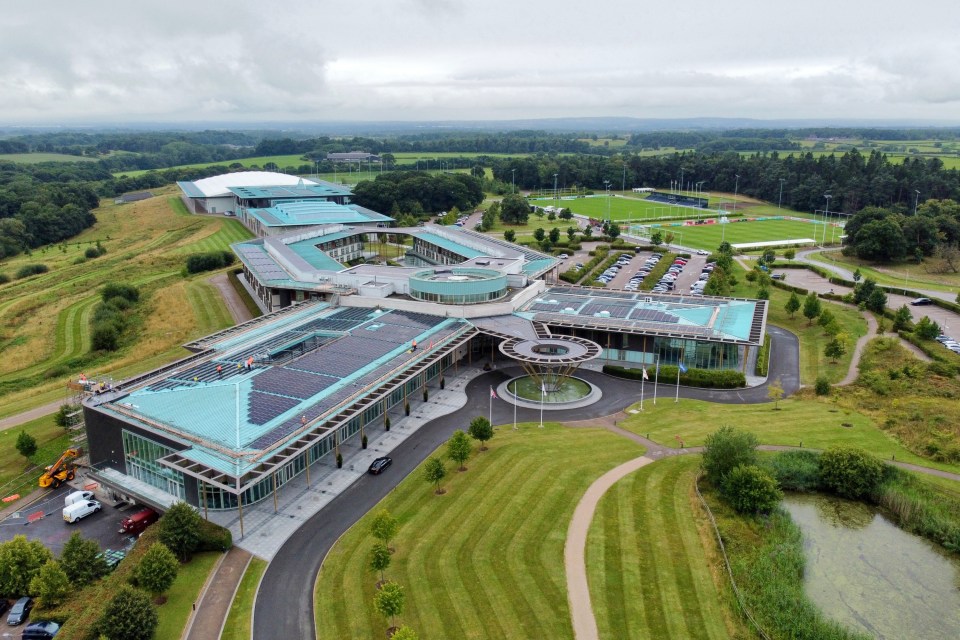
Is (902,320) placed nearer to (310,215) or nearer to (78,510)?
(78,510)

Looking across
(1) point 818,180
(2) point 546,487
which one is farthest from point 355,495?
→ (1) point 818,180

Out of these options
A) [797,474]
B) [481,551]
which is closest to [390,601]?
[481,551]

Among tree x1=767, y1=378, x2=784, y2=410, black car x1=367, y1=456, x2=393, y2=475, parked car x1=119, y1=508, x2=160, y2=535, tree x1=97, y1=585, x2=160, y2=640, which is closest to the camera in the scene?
tree x1=97, y1=585, x2=160, y2=640

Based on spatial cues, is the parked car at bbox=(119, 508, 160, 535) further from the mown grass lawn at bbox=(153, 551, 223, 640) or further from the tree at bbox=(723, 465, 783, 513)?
the tree at bbox=(723, 465, 783, 513)

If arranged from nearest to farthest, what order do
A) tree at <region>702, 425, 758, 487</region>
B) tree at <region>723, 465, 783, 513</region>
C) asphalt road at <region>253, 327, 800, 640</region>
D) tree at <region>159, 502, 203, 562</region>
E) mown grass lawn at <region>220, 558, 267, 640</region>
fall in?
1. mown grass lawn at <region>220, 558, 267, 640</region>
2. asphalt road at <region>253, 327, 800, 640</region>
3. tree at <region>159, 502, 203, 562</region>
4. tree at <region>723, 465, 783, 513</region>
5. tree at <region>702, 425, 758, 487</region>

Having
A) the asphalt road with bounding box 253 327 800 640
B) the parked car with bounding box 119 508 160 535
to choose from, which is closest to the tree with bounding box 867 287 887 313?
the asphalt road with bounding box 253 327 800 640

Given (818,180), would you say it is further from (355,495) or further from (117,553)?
(117,553)

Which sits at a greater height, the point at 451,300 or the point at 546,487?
the point at 451,300
